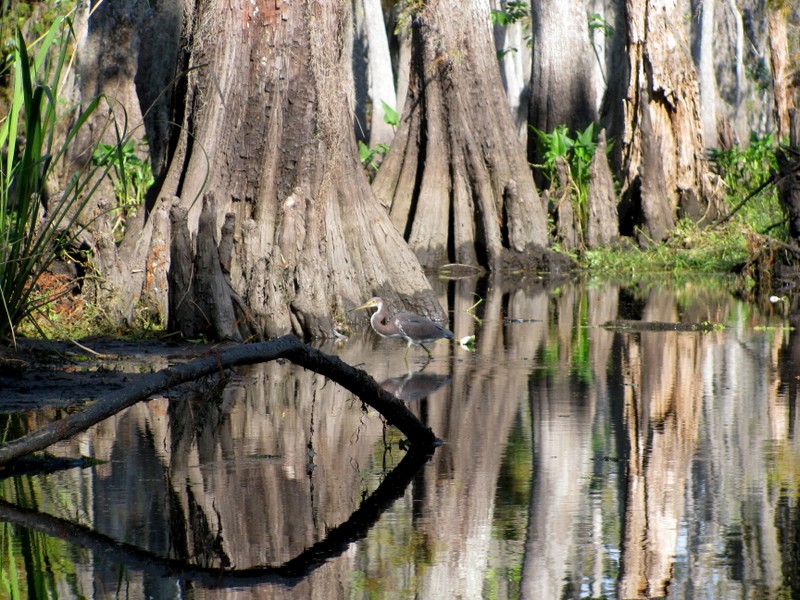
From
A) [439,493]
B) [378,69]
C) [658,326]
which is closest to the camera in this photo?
[439,493]

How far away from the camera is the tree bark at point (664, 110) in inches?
869

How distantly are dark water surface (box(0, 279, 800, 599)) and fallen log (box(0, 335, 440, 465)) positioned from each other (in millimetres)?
187

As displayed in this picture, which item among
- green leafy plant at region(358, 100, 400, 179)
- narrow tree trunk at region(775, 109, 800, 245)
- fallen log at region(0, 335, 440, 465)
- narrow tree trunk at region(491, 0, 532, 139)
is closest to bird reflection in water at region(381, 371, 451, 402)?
fallen log at region(0, 335, 440, 465)

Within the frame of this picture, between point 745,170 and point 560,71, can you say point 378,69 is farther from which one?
point 745,170

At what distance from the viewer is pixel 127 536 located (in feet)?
16.4

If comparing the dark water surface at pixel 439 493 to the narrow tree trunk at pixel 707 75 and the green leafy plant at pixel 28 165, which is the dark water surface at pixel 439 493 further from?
the narrow tree trunk at pixel 707 75

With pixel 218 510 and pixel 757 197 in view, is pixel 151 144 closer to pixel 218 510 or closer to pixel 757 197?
pixel 757 197

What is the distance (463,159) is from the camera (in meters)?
19.3

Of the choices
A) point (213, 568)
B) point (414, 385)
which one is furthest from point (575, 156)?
point (213, 568)

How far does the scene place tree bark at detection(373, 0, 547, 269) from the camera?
1933 cm

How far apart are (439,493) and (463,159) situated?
1395 cm

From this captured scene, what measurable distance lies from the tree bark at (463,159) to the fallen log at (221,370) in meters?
12.9

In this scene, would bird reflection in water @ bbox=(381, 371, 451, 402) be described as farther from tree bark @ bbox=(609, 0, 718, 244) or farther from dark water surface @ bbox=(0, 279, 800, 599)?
tree bark @ bbox=(609, 0, 718, 244)

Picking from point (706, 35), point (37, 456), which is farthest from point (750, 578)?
point (706, 35)
